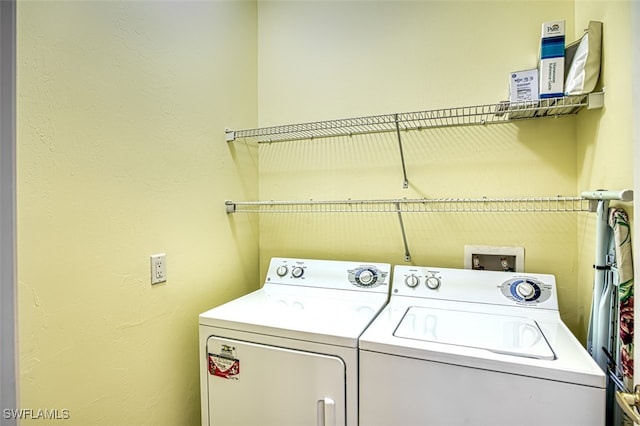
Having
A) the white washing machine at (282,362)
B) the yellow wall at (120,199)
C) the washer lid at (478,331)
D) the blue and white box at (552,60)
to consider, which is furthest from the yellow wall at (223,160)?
the washer lid at (478,331)

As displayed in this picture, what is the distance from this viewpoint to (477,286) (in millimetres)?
1457

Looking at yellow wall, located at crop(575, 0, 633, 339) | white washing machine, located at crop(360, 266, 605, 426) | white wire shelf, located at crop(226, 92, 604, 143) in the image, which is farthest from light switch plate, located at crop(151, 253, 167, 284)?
yellow wall, located at crop(575, 0, 633, 339)

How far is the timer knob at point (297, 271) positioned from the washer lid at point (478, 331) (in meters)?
0.62

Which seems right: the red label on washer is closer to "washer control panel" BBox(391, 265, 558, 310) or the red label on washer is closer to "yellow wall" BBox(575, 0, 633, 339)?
"washer control panel" BBox(391, 265, 558, 310)

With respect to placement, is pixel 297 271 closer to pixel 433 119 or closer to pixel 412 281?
pixel 412 281

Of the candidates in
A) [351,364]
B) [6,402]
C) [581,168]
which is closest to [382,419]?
[351,364]

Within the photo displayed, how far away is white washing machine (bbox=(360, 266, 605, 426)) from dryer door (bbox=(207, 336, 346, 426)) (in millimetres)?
118

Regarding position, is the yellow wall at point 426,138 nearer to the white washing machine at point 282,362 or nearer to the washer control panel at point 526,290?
the washer control panel at point 526,290

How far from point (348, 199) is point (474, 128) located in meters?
0.74

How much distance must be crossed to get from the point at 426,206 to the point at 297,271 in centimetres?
79

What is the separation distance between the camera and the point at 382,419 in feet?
3.43

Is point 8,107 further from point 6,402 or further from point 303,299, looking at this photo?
point 303,299

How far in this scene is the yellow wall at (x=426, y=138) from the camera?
146 centimetres

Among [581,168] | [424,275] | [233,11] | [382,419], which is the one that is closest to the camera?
[382,419]
